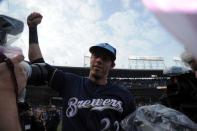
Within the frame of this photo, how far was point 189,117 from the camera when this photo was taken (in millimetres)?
2463

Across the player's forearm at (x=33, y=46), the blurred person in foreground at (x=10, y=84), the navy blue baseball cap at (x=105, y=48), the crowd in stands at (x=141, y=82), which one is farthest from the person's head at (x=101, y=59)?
the crowd in stands at (x=141, y=82)

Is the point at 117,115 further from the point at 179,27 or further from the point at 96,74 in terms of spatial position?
the point at 179,27

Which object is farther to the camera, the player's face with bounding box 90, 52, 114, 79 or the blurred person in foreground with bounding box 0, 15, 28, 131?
the player's face with bounding box 90, 52, 114, 79

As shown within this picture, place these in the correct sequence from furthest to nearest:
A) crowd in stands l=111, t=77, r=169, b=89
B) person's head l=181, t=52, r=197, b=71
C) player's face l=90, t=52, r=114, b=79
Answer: crowd in stands l=111, t=77, r=169, b=89 → player's face l=90, t=52, r=114, b=79 → person's head l=181, t=52, r=197, b=71

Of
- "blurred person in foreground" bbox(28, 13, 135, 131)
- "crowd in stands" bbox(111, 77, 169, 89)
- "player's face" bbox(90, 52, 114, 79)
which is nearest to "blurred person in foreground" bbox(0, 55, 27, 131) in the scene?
"blurred person in foreground" bbox(28, 13, 135, 131)

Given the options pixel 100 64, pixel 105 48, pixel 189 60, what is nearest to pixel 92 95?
pixel 100 64

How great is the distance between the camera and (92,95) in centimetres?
299

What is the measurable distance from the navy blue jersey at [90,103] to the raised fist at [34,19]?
40 cm

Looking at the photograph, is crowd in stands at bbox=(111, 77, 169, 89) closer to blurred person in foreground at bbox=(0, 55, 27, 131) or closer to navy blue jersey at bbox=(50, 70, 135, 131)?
navy blue jersey at bbox=(50, 70, 135, 131)

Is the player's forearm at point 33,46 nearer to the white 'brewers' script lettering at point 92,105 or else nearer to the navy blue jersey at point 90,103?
the navy blue jersey at point 90,103

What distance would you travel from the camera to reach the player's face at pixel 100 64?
126 inches

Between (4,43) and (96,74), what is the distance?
1869 mm

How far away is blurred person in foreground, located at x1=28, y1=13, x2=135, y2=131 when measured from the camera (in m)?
2.85

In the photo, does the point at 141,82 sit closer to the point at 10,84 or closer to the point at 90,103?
the point at 90,103
